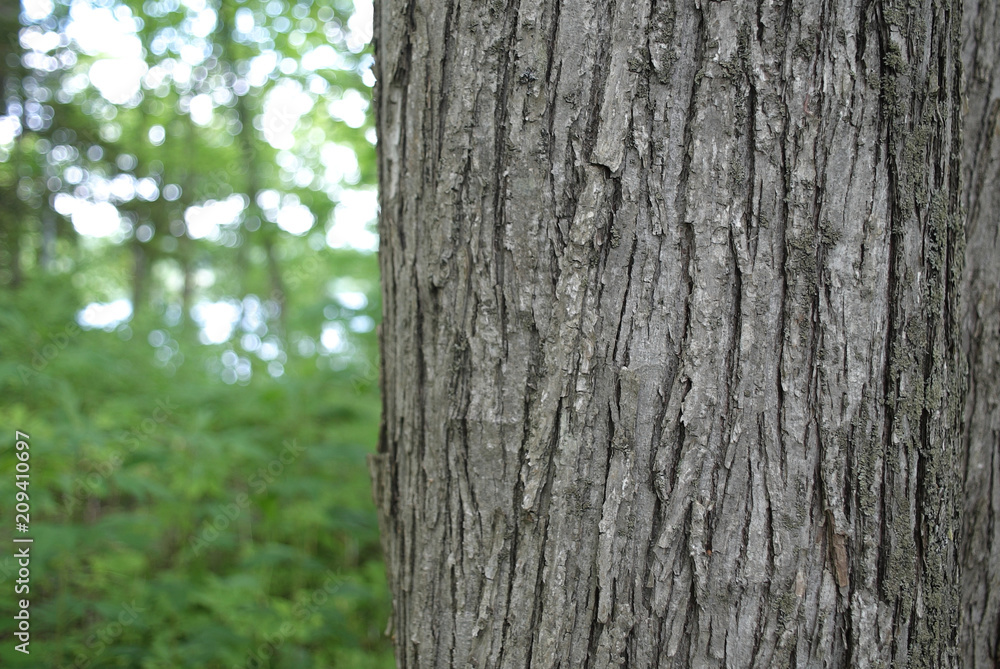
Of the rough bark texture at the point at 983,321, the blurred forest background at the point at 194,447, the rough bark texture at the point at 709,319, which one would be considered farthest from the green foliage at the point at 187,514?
the rough bark texture at the point at 983,321

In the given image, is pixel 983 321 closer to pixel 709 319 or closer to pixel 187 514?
pixel 709 319

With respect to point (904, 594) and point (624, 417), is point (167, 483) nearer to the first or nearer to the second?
point (624, 417)

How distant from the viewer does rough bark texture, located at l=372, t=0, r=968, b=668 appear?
100cm

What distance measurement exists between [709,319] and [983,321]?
99 cm

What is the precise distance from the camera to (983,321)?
1.49m

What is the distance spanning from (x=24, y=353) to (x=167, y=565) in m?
1.85

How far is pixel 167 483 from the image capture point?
12.6ft

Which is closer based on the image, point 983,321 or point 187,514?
point 983,321

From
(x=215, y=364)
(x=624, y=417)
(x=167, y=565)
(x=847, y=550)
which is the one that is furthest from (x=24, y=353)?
(x=847, y=550)

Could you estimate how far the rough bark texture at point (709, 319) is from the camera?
100cm

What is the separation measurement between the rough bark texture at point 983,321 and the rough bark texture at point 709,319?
1.55 ft

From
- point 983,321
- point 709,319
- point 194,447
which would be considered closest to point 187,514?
point 194,447

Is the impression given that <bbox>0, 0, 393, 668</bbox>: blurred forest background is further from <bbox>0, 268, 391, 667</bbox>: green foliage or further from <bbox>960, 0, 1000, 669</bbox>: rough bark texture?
<bbox>960, 0, 1000, 669</bbox>: rough bark texture

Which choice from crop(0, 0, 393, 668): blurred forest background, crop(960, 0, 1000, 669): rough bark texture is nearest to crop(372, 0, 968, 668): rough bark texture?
crop(960, 0, 1000, 669): rough bark texture
